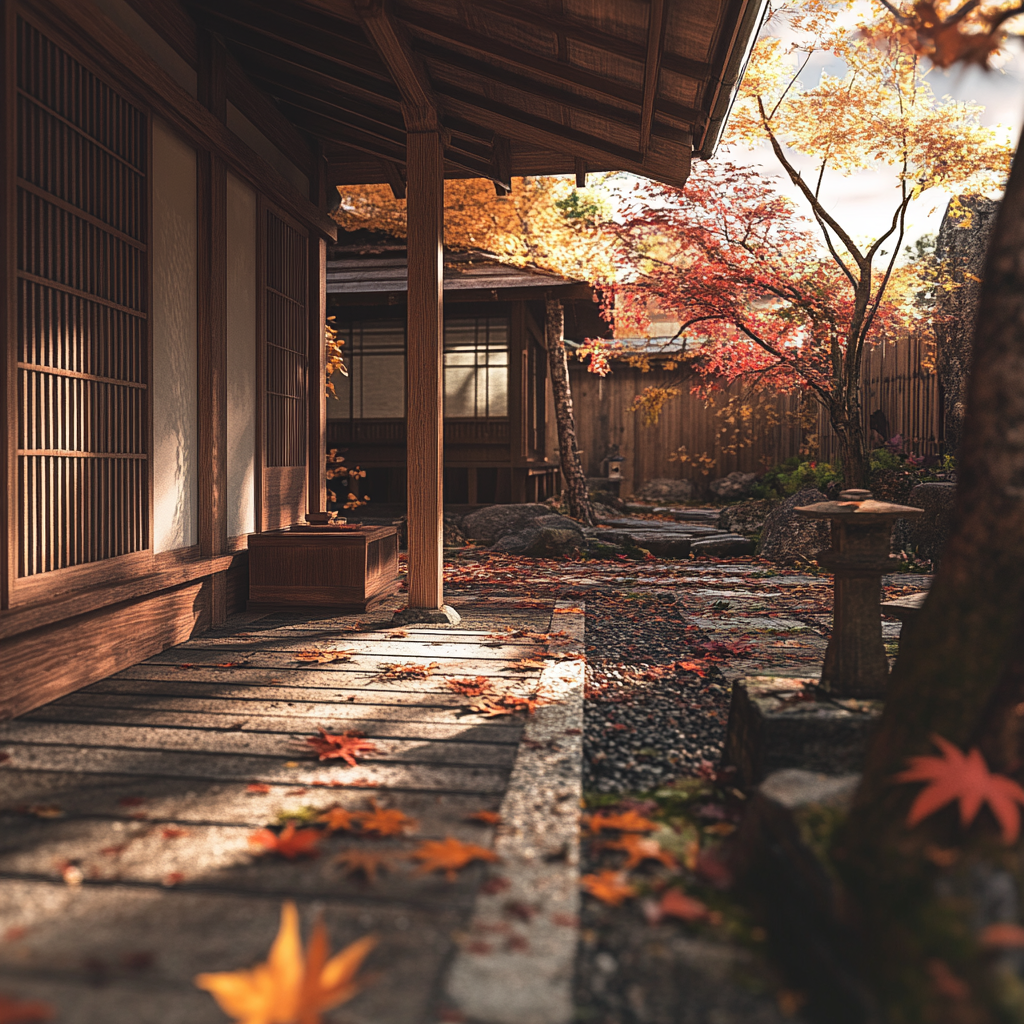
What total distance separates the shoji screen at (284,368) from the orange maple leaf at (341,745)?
3.16 meters

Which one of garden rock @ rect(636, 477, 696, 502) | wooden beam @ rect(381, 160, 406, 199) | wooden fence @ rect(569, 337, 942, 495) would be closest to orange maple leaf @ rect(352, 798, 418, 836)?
wooden beam @ rect(381, 160, 406, 199)

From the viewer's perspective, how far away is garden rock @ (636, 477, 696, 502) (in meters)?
17.5

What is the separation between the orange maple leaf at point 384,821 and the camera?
7.25 ft

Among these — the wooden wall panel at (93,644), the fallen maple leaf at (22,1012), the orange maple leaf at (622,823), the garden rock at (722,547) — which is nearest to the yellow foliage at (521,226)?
the garden rock at (722,547)

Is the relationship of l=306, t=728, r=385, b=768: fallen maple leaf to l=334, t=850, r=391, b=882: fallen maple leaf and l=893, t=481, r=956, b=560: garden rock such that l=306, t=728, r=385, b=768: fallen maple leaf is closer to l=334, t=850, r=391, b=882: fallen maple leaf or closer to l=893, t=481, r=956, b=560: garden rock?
l=334, t=850, r=391, b=882: fallen maple leaf

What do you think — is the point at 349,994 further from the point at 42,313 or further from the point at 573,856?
the point at 42,313

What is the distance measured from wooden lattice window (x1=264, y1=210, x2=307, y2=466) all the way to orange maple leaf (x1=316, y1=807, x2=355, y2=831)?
160 inches

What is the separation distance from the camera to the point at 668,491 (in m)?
17.6

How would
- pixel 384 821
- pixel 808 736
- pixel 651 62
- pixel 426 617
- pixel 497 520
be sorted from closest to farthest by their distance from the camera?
1. pixel 384 821
2. pixel 808 736
3. pixel 651 62
4. pixel 426 617
5. pixel 497 520

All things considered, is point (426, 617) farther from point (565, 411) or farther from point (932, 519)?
point (565, 411)

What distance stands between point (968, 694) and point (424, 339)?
12.8 feet

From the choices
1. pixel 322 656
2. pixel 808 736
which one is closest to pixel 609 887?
pixel 808 736

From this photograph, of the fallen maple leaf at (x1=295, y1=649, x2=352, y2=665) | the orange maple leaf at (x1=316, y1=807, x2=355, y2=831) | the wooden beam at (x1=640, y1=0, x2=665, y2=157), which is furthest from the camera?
the fallen maple leaf at (x1=295, y1=649, x2=352, y2=665)

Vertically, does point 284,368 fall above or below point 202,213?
below
